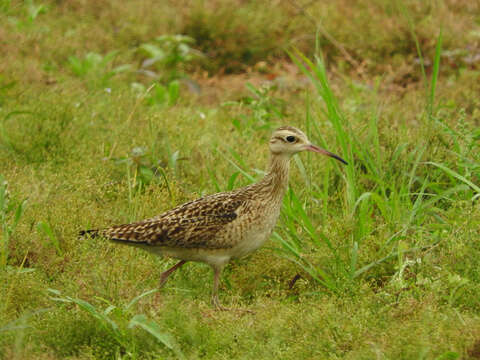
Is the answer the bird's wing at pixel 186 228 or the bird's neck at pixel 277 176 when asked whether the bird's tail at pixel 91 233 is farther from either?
the bird's neck at pixel 277 176

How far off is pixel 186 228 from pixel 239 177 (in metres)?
1.75

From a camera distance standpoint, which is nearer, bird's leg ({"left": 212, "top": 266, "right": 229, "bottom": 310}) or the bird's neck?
bird's leg ({"left": 212, "top": 266, "right": 229, "bottom": 310})

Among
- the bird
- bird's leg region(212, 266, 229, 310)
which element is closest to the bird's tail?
the bird

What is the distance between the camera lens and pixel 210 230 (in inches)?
205

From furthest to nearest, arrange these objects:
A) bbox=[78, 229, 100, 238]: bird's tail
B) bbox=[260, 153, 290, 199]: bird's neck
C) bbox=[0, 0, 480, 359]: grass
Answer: bbox=[260, 153, 290, 199]: bird's neck, bbox=[78, 229, 100, 238]: bird's tail, bbox=[0, 0, 480, 359]: grass

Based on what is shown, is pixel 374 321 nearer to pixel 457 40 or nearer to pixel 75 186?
pixel 75 186

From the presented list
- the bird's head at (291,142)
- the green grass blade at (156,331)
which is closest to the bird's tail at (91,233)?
the green grass blade at (156,331)

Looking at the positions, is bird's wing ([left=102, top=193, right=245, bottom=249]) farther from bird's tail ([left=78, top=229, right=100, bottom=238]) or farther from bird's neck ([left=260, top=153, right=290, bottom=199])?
bird's neck ([left=260, top=153, right=290, bottom=199])

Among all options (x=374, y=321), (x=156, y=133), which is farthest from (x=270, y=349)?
(x=156, y=133)

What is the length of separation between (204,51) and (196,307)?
22.6 feet

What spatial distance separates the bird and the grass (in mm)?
187

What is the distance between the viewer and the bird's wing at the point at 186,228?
5.13m

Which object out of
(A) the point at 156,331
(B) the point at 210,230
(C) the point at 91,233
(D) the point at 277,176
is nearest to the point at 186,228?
(B) the point at 210,230

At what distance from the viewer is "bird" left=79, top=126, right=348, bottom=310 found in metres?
5.14
